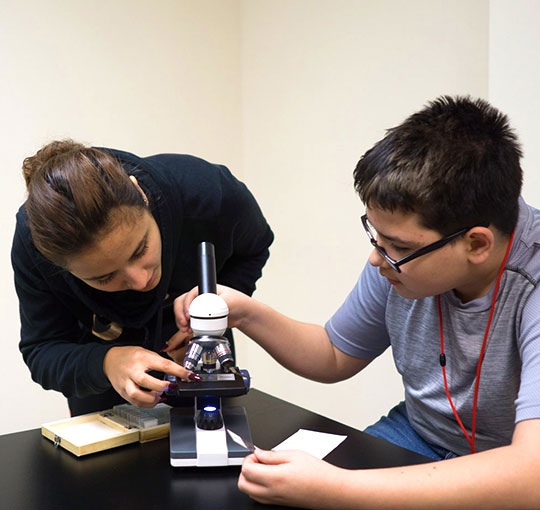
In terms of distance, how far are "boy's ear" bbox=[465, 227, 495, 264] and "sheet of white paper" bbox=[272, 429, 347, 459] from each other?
436 millimetres

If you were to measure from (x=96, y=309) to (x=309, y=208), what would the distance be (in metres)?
1.56

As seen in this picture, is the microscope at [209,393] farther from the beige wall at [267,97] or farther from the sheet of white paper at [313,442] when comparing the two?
the beige wall at [267,97]

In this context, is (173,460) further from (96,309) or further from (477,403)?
(477,403)

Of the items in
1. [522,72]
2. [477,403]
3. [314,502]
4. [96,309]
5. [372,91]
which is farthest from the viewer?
[372,91]

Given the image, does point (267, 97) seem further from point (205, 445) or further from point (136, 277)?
point (205, 445)

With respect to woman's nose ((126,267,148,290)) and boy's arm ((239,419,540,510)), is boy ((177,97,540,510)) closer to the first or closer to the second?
boy's arm ((239,419,540,510))

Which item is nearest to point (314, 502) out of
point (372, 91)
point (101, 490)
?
point (101, 490)

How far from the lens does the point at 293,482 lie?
0.90 meters

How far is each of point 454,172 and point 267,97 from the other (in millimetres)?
2113

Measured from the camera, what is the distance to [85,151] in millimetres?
1188

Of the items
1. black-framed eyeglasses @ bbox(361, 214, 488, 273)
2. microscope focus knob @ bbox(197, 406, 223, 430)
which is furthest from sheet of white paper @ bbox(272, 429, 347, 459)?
black-framed eyeglasses @ bbox(361, 214, 488, 273)

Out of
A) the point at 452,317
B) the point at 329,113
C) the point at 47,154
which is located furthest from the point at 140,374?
the point at 329,113

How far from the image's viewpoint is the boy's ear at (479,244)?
1.05 m

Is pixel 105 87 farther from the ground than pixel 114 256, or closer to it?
farther from the ground
